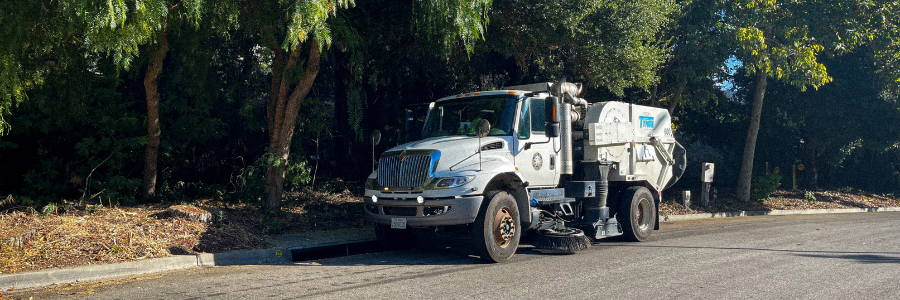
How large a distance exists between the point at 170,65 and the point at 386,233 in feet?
24.1

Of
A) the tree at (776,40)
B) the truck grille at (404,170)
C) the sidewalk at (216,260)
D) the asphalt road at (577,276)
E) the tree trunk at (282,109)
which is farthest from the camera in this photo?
the tree at (776,40)

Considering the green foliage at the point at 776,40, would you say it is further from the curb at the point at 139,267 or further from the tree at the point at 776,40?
the curb at the point at 139,267

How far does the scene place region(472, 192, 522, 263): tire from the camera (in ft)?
29.5

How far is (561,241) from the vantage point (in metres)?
10.0

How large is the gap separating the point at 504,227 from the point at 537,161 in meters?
1.34

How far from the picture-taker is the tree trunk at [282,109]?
465 inches

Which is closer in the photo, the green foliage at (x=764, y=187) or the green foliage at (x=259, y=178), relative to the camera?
the green foliage at (x=259, y=178)

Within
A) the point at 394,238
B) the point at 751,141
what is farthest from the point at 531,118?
the point at 751,141

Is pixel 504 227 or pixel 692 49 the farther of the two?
pixel 692 49

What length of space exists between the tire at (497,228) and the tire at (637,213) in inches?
126

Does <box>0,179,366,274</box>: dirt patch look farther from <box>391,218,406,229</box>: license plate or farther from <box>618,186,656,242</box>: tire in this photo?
<box>618,186,656,242</box>: tire

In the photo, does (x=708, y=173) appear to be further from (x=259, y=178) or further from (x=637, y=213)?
(x=259, y=178)

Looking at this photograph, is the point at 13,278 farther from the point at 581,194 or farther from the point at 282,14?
the point at 581,194

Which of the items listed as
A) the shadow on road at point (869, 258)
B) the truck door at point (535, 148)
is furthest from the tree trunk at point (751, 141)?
the truck door at point (535, 148)
